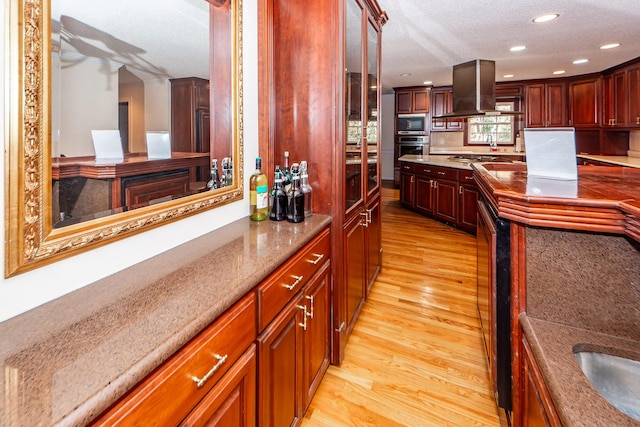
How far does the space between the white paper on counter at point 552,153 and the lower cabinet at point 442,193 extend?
2.63 metres

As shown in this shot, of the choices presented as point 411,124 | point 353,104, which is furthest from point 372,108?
point 411,124

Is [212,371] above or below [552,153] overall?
below

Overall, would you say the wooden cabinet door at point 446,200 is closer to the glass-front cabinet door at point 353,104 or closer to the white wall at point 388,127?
the glass-front cabinet door at point 353,104

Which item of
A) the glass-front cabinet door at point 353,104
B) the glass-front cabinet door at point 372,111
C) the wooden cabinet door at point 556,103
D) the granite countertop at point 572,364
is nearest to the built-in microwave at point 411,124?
the wooden cabinet door at point 556,103

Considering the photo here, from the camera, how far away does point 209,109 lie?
1399 mm

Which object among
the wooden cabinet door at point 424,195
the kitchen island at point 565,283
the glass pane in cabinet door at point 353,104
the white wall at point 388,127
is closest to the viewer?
the kitchen island at point 565,283

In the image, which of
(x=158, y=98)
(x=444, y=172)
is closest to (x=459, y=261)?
(x=444, y=172)

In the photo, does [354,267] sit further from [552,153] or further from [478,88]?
[478,88]

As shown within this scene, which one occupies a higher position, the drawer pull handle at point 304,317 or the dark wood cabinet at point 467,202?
the dark wood cabinet at point 467,202

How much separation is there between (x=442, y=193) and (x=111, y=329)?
4671 mm

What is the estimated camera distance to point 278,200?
63.7 inches

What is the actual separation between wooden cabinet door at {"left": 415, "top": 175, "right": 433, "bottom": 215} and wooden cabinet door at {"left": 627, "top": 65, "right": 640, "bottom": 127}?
3.07 m

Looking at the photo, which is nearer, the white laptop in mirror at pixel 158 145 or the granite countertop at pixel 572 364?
the granite countertop at pixel 572 364

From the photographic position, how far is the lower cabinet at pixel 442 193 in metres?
4.32
